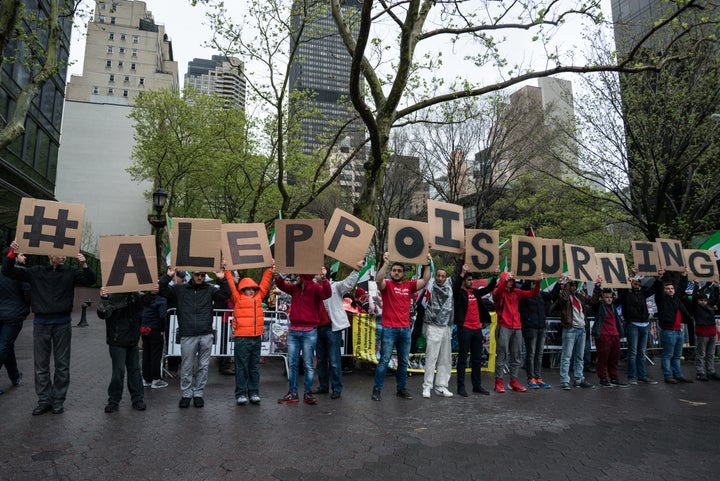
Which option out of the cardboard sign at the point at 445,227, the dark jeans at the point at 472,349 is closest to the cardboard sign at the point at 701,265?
the dark jeans at the point at 472,349

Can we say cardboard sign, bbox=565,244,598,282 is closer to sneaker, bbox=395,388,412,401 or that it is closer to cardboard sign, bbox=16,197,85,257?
sneaker, bbox=395,388,412,401

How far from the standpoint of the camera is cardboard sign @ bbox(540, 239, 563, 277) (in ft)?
29.1

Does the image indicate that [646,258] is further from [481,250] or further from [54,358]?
[54,358]

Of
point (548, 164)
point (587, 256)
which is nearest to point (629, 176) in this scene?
point (548, 164)

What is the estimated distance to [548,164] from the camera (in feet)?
74.4

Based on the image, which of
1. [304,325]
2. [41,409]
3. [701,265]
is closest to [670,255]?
[701,265]

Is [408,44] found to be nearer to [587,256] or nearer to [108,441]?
[587,256]

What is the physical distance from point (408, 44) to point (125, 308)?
26.8ft

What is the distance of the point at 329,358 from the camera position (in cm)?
797

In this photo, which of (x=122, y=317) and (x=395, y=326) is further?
(x=395, y=326)

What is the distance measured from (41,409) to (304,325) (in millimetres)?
3669

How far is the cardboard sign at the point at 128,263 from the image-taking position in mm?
6586

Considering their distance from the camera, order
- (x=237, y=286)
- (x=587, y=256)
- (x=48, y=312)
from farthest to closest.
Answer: (x=587, y=256) → (x=237, y=286) → (x=48, y=312)

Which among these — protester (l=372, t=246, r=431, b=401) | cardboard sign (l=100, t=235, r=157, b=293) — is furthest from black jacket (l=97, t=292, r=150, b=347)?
protester (l=372, t=246, r=431, b=401)
